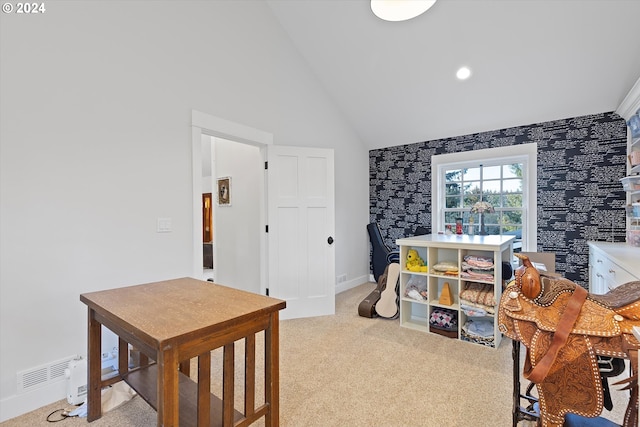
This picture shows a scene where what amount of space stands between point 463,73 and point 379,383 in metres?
3.48

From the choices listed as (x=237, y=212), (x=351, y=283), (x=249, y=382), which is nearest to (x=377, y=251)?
(x=351, y=283)

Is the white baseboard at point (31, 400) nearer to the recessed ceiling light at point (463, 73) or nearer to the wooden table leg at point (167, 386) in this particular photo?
the wooden table leg at point (167, 386)

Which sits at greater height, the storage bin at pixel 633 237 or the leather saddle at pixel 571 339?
the storage bin at pixel 633 237

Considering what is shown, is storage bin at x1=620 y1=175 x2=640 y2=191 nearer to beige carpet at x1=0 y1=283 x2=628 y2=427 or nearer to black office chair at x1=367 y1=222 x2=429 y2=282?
beige carpet at x1=0 y1=283 x2=628 y2=427

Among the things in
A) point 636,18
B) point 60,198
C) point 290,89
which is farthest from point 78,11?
point 636,18

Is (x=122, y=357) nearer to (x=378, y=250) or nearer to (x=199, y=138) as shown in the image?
(x=199, y=138)

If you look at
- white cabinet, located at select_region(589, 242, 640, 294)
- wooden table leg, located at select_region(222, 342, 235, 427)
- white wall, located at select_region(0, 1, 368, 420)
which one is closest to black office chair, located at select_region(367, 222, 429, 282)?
white cabinet, located at select_region(589, 242, 640, 294)

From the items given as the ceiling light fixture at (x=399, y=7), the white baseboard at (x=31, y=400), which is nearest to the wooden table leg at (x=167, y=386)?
the white baseboard at (x=31, y=400)

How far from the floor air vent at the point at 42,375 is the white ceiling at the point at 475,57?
3988mm

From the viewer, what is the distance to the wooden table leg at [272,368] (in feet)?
5.07

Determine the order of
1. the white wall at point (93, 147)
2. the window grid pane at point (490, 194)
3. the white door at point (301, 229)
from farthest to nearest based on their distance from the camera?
the window grid pane at point (490, 194) < the white door at point (301, 229) < the white wall at point (93, 147)

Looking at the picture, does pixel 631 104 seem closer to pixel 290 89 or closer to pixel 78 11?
pixel 290 89

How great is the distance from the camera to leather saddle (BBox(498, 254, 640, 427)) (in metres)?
1.05

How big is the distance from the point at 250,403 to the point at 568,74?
4.29 metres
